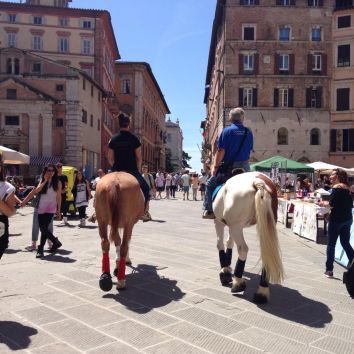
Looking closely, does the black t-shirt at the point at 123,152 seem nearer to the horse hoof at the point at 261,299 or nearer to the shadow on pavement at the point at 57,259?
the shadow on pavement at the point at 57,259

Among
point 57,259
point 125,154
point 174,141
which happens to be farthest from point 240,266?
point 174,141

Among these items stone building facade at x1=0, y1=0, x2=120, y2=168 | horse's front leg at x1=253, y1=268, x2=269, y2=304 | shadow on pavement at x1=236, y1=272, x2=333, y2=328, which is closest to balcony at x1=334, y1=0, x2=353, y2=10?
stone building facade at x1=0, y1=0, x2=120, y2=168

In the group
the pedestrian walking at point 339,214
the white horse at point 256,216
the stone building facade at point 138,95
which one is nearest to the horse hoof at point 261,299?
the white horse at point 256,216

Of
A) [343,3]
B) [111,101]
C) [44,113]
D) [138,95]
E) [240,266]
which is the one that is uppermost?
[343,3]

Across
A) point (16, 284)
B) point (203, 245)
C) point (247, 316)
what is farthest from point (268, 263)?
point (203, 245)

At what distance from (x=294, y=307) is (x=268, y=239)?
0.82 m

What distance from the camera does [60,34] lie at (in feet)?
161

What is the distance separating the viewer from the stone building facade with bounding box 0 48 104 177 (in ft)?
118

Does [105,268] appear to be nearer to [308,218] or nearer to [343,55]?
[308,218]

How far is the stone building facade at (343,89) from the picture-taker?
39.7 meters

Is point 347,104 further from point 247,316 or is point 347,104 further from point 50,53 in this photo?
point 247,316

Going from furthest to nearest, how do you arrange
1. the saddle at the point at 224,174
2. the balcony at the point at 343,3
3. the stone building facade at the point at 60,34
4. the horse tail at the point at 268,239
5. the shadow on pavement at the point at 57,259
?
1. the stone building facade at the point at 60,34
2. the balcony at the point at 343,3
3. the shadow on pavement at the point at 57,259
4. the saddle at the point at 224,174
5. the horse tail at the point at 268,239

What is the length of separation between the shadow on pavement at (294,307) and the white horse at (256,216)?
20cm

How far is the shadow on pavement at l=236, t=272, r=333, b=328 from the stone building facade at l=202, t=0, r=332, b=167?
34.9m
